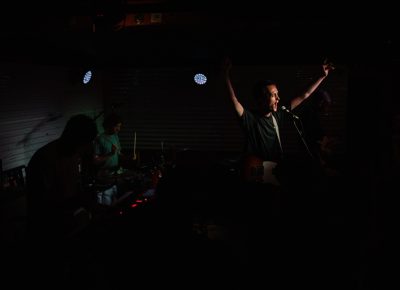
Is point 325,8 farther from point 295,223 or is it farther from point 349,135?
point 295,223

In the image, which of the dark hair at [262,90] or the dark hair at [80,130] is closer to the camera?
the dark hair at [80,130]

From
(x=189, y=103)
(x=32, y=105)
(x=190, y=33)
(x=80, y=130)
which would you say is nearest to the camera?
(x=80, y=130)

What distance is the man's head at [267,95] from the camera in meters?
5.24

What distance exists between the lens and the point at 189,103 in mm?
9461

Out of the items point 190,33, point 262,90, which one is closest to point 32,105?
point 190,33

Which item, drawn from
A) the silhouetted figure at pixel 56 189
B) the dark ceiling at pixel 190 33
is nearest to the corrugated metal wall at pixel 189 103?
the dark ceiling at pixel 190 33

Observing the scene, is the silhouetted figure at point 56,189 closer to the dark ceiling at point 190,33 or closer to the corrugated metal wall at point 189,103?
the dark ceiling at point 190,33

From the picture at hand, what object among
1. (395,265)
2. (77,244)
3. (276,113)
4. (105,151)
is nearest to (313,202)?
(395,265)

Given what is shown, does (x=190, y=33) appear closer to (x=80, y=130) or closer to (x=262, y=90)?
(x=262, y=90)

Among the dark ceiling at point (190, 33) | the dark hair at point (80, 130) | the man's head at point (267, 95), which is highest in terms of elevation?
the dark ceiling at point (190, 33)

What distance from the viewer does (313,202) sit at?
4.27 metres

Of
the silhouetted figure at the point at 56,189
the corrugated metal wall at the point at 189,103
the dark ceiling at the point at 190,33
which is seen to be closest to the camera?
the silhouetted figure at the point at 56,189

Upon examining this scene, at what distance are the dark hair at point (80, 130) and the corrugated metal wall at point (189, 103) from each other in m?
5.36

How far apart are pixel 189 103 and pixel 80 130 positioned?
5.63 m
